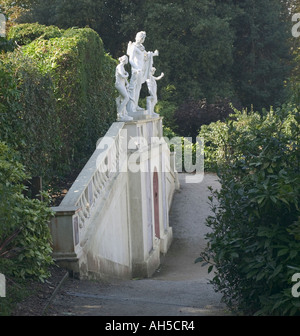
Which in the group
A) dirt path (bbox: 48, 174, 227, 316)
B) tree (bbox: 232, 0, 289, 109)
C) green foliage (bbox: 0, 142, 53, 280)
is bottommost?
dirt path (bbox: 48, 174, 227, 316)

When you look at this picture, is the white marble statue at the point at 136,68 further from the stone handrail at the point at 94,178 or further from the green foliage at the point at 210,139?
the green foliage at the point at 210,139

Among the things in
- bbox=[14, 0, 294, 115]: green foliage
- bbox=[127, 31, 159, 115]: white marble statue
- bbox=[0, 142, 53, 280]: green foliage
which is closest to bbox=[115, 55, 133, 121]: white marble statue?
bbox=[127, 31, 159, 115]: white marble statue

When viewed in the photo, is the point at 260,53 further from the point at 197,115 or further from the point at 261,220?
the point at 261,220

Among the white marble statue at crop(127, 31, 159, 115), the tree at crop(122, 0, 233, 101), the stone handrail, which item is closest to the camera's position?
the stone handrail

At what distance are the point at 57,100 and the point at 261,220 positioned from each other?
7.33m

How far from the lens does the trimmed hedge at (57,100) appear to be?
998cm

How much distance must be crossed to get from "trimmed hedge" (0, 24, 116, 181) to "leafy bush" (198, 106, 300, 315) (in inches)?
140

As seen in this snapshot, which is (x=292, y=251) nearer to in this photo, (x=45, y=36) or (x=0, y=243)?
(x=0, y=243)

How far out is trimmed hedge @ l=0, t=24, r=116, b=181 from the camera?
9.98m

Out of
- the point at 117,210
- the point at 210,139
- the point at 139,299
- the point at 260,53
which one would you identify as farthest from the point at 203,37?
the point at 139,299

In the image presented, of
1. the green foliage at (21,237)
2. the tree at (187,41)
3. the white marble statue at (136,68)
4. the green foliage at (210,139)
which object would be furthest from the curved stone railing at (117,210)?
the tree at (187,41)

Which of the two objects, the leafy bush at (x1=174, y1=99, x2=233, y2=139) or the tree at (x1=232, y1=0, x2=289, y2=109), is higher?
the tree at (x1=232, y1=0, x2=289, y2=109)

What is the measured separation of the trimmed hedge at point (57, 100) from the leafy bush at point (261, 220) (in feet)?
11.7

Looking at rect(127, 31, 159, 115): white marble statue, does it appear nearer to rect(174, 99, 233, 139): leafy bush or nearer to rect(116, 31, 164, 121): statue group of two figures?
rect(116, 31, 164, 121): statue group of two figures
